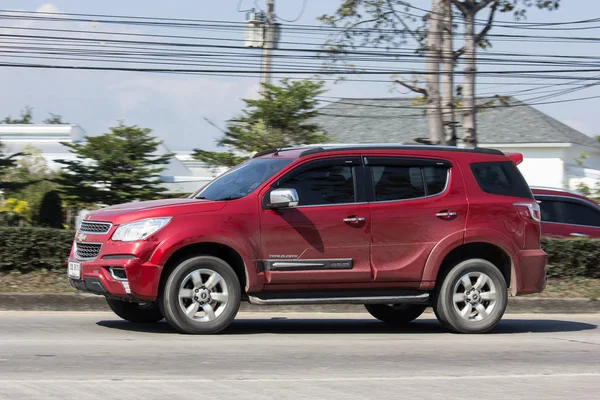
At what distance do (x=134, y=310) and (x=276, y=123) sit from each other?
11411 mm

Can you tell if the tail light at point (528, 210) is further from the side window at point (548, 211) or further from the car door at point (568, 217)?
the side window at point (548, 211)

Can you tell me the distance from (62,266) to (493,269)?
259 inches

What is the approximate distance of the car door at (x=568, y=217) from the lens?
16516 mm

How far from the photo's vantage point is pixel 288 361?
309 inches

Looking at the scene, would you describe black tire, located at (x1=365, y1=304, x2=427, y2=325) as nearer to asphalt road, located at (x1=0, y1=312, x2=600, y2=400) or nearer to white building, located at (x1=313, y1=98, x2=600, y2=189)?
asphalt road, located at (x1=0, y1=312, x2=600, y2=400)

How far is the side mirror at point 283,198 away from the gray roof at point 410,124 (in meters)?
29.4

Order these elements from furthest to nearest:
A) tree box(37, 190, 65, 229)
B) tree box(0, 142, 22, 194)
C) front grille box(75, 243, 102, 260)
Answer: tree box(37, 190, 65, 229) < tree box(0, 142, 22, 194) < front grille box(75, 243, 102, 260)

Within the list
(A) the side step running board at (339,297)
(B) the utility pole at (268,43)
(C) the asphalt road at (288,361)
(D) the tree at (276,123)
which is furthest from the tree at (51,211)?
(A) the side step running board at (339,297)

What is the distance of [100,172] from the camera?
758 inches

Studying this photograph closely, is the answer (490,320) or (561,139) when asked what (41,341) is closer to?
(490,320)

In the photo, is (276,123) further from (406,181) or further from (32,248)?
(406,181)

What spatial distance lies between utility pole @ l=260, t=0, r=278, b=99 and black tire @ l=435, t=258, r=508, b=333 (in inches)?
667

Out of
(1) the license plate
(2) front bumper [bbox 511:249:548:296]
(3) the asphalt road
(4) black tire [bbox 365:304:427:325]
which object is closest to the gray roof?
(4) black tire [bbox 365:304:427:325]

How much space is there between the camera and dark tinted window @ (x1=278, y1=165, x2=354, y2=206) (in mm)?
9516
